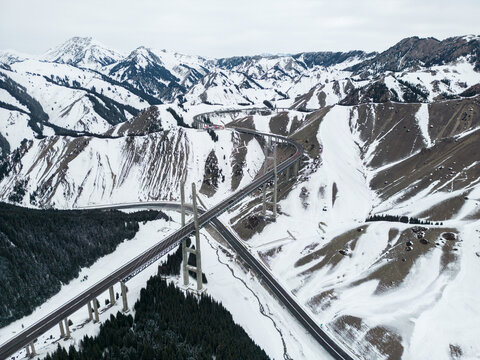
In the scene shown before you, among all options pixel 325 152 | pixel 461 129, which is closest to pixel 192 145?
pixel 325 152

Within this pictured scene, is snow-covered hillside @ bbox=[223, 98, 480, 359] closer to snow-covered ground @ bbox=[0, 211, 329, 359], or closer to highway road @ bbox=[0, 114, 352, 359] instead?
highway road @ bbox=[0, 114, 352, 359]

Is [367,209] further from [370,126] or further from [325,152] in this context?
[370,126]

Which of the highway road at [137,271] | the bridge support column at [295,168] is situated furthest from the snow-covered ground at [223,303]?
the bridge support column at [295,168]

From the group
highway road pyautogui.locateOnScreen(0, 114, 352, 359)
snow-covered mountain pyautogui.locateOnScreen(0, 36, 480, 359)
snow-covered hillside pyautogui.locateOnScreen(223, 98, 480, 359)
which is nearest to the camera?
highway road pyautogui.locateOnScreen(0, 114, 352, 359)

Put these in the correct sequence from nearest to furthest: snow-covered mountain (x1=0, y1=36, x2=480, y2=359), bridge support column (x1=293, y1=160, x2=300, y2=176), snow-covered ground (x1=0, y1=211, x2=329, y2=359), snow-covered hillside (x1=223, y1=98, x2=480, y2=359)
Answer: snow-covered ground (x1=0, y1=211, x2=329, y2=359), snow-covered hillside (x1=223, y1=98, x2=480, y2=359), snow-covered mountain (x1=0, y1=36, x2=480, y2=359), bridge support column (x1=293, y1=160, x2=300, y2=176)

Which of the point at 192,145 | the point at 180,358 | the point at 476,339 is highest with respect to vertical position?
the point at 192,145

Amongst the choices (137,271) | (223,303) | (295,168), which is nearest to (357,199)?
(295,168)

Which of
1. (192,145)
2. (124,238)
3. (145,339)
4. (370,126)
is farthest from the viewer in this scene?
(192,145)

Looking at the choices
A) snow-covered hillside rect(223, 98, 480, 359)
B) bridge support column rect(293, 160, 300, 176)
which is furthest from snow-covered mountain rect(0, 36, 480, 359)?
bridge support column rect(293, 160, 300, 176)

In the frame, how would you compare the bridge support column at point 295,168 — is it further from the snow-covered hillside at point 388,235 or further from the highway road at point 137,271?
the highway road at point 137,271

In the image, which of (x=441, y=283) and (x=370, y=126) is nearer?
(x=441, y=283)

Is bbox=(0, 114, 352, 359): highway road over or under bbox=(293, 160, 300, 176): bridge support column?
under
